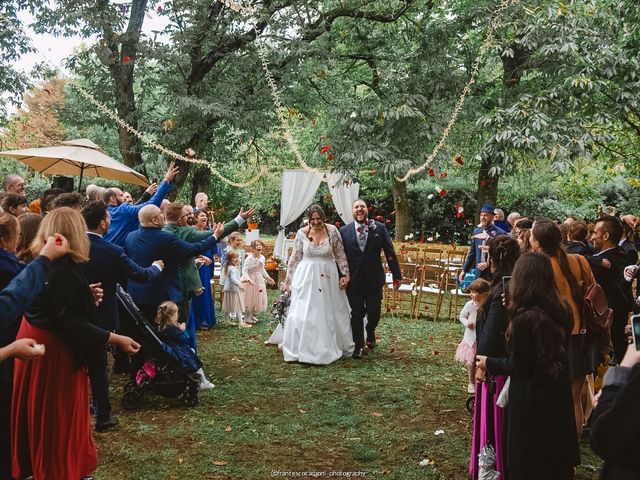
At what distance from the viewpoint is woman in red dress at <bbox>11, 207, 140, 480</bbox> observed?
11.5ft

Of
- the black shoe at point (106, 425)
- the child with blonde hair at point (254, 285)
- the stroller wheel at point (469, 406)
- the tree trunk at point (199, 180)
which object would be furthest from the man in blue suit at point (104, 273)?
the tree trunk at point (199, 180)

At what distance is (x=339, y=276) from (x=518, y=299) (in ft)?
16.6

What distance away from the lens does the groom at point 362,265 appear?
831 centimetres

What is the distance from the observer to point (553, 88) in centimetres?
1095

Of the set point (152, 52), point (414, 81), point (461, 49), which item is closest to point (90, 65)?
point (152, 52)

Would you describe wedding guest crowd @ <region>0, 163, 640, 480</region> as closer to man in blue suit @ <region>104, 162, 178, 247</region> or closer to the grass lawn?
man in blue suit @ <region>104, 162, 178, 247</region>

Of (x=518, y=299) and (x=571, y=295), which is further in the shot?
(x=571, y=295)

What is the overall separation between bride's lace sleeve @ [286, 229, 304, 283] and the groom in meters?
0.61

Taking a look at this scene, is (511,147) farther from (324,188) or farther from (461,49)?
(324,188)

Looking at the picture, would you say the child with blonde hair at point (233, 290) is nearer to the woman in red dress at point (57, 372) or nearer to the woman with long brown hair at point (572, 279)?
the woman with long brown hair at point (572, 279)

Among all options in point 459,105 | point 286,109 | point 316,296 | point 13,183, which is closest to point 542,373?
point 316,296

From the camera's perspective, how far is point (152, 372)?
591 cm

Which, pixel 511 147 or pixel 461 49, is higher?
pixel 461 49

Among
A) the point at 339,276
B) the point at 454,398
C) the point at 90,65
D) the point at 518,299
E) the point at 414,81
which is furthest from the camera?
the point at 90,65
